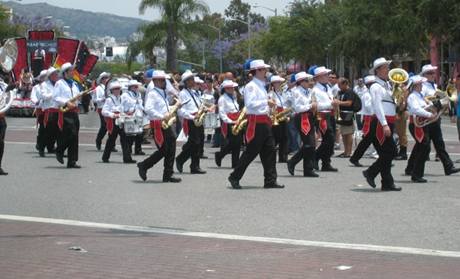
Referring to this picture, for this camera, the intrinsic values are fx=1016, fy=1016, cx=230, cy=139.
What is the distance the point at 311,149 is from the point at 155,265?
25.8 feet

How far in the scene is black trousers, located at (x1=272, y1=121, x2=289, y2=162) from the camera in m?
19.4

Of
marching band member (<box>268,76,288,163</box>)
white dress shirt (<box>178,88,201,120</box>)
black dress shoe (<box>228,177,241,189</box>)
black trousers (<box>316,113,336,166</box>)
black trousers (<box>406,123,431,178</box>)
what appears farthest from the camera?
marching band member (<box>268,76,288,163</box>)

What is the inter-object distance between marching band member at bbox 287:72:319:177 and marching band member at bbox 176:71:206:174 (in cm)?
167

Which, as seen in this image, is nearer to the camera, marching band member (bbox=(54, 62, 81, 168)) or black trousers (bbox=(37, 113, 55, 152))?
marching band member (bbox=(54, 62, 81, 168))

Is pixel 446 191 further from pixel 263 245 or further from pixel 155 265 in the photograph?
pixel 155 265

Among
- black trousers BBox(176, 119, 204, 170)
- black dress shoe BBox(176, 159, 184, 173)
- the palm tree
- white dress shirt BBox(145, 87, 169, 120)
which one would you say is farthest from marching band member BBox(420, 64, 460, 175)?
the palm tree

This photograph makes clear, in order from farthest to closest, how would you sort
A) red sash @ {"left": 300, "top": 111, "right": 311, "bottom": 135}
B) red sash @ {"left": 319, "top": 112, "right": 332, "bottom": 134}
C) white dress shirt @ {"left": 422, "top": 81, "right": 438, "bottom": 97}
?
red sash @ {"left": 319, "top": 112, "right": 332, "bottom": 134} → white dress shirt @ {"left": 422, "top": 81, "right": 438, "bottom": 97} → red sash @ {"left": 300, "top": 111, "right": 311, "bottom": 135}

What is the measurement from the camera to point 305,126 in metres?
16.5

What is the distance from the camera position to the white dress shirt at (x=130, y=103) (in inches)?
795

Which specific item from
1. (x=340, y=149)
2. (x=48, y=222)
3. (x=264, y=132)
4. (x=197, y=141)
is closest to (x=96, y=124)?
(x=340, y=149)

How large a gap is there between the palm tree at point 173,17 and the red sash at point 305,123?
167 feet

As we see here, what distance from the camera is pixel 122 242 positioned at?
9.99 metres

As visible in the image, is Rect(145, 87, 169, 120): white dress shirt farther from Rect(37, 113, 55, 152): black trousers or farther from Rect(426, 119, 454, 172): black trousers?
Rect(37, 113, 55, 152): black trousers

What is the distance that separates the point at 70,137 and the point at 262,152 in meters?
4.63
